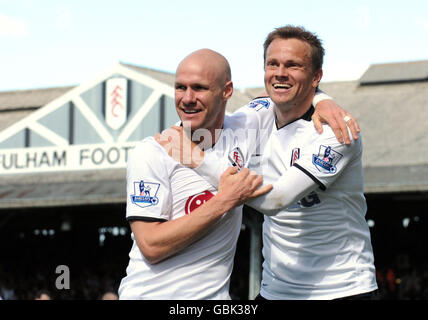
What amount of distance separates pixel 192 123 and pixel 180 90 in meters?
0.21

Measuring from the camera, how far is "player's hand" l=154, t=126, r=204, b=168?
4.33 m

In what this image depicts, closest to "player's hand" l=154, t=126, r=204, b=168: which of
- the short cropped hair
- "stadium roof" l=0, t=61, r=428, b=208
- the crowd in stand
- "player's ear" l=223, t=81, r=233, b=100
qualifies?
"player's ear" l=223, t=81, r=233, b=100

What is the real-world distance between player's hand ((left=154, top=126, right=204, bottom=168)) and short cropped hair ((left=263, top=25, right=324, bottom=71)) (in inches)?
46.1

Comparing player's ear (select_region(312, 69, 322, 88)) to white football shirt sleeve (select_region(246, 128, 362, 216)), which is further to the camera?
player's ear (select_region(312, 69, 322, 88))

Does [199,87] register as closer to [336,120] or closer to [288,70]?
[288,70]

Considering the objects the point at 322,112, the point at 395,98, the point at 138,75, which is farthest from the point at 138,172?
the point at 395,98

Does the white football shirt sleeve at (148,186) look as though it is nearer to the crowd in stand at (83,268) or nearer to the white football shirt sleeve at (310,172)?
the white football shirt sleeve at (310,172)

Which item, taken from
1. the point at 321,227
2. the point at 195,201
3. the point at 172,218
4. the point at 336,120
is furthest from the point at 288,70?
the point at 172,218

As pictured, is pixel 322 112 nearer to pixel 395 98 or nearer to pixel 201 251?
pixel 201 251

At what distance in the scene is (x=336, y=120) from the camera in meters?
4.84

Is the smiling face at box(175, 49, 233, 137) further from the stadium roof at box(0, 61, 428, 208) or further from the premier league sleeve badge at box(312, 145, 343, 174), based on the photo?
the stadium roof at box(0, 61, 428, 208)

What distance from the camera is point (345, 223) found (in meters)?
5.01

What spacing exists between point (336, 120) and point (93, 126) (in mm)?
17330
